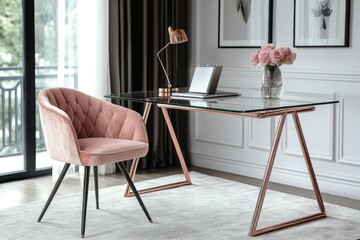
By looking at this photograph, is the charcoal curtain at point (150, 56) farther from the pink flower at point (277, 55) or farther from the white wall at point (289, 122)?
the pink flower at point (277, 55)

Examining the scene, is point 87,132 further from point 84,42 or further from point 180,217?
point 84,42

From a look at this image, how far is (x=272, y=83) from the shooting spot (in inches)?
155

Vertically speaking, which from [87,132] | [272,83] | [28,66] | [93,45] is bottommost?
[87,132]

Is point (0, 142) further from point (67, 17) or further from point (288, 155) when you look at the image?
point (288, 155)

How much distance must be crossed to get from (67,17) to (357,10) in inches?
88.0

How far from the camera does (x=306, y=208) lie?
4.11 metres

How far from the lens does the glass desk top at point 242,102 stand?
11.3ft

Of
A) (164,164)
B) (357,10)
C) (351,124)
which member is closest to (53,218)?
(164,164)

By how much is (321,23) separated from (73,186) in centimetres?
221

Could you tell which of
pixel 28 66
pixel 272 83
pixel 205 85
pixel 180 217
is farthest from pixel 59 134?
pixel 28 66

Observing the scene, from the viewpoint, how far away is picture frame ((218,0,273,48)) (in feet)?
16.2

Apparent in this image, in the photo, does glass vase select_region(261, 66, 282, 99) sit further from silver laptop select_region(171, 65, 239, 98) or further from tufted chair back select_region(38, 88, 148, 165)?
tufted chair back select_region(38, 88, 148, 165)

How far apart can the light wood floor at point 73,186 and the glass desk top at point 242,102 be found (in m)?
0.84

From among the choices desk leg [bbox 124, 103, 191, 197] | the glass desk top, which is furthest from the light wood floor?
the glass desk top
